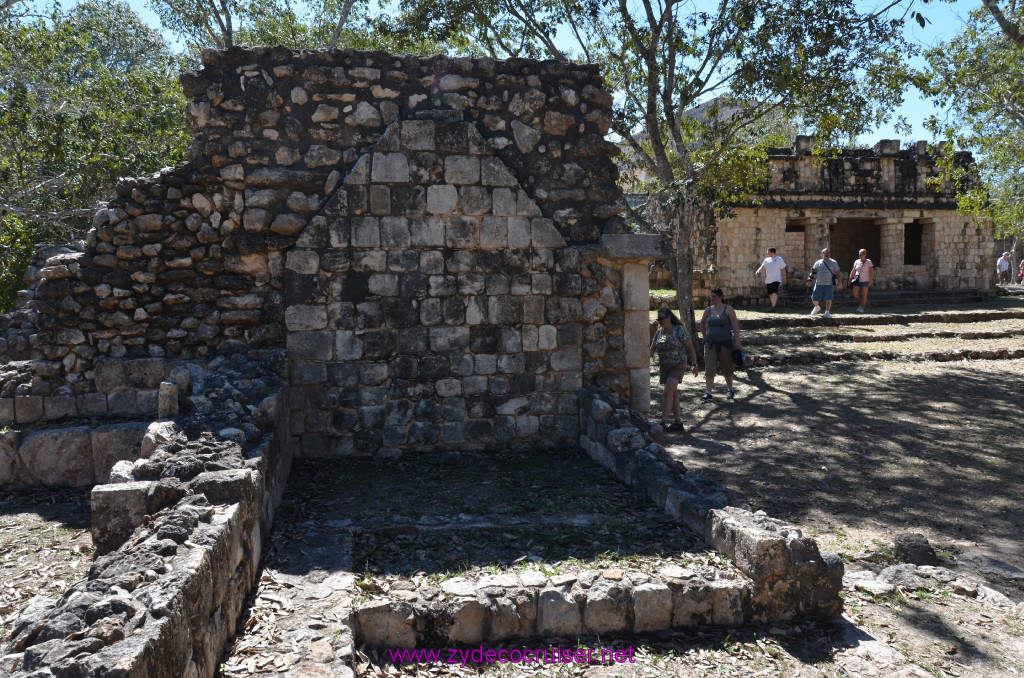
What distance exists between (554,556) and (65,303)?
5091 millimetres

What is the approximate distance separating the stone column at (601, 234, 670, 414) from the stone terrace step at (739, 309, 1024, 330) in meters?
9.41

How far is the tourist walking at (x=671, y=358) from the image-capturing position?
28.6 feet

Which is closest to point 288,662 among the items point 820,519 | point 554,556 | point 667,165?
point 554,556

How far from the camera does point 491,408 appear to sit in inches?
284

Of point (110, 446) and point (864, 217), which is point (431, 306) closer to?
point (110, 446)

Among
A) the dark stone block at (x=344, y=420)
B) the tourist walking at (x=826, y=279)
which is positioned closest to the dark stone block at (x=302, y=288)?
the dark stone block at (x=344, y=420)

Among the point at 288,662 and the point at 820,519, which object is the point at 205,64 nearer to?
the point at 288,662

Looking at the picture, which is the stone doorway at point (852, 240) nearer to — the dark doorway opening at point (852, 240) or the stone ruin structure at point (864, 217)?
the dark doorway opening at point (852, 240)

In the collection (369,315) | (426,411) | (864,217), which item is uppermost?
(864,217)

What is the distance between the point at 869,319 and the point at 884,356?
3659 mm

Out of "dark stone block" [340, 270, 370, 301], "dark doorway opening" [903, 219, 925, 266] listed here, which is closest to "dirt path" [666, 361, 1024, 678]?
"dark stone block" [340, 270, 370, 301]

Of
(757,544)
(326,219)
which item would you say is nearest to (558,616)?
(757,544)

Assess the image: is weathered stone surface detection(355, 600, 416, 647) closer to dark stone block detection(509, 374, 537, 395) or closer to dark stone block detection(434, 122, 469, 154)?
dark stone block detection(509, 374, 537, 395)

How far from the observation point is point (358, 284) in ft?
22.5
